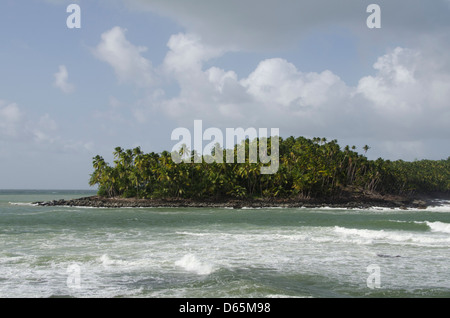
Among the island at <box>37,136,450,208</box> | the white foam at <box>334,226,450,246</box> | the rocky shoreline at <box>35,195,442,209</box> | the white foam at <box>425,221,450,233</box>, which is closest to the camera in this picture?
the white foam at <box>334,226,450,246</box>

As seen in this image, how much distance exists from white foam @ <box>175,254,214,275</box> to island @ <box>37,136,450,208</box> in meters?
57.8

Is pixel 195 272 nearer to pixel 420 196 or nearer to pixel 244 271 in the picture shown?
pixel 244 271

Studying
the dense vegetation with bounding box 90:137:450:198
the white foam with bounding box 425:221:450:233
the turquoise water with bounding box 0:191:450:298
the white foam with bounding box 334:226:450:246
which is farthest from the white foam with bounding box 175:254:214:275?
the dense vegetation with bounding box 90:137:450:198

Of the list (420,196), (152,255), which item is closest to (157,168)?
(152,255)

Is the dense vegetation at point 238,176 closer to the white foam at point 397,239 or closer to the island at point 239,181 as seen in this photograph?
the island at point 239,181

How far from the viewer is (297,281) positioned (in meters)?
14.7

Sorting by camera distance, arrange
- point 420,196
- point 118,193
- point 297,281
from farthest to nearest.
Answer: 1. point 420,196
2. point 118,193
3. point 297,281

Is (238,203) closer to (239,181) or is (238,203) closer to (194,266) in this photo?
(239,181)

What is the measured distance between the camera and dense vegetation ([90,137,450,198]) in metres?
82.4

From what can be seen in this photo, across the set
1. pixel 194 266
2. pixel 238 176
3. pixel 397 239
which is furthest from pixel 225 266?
pixel 238 176

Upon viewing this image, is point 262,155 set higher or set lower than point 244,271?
higher

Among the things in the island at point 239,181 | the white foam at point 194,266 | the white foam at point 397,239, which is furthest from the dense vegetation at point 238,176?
the white foam at point 194,266

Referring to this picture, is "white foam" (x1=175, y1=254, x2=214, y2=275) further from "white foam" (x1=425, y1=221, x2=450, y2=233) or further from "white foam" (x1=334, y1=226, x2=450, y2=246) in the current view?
"white foam" (x1=425, y1=221, x2=450, y2=233)
